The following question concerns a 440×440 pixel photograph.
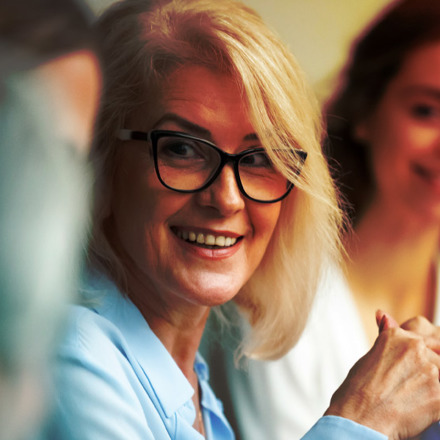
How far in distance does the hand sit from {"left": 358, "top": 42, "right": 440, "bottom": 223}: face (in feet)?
1.12

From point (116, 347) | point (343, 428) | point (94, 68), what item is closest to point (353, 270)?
point (343, 428)

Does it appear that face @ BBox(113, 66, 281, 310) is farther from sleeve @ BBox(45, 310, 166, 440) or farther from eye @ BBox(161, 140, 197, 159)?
sleeve @ BBox(45, 310, 166, 440)

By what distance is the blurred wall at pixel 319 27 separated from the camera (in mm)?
827

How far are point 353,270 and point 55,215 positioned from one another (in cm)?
61

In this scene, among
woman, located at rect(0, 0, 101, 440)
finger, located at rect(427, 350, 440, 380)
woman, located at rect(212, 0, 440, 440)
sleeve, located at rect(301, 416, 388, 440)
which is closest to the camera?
woman, located at rect(0, 0, 101, 440)

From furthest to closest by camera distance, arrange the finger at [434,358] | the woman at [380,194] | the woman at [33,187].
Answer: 1. the woman at [380,194]
2. the finger at [434,358]
3. the woman at [33,187]

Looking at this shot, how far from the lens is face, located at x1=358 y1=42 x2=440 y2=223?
3.36 feet

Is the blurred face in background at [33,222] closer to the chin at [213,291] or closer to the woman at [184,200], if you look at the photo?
the woman at [184,200]

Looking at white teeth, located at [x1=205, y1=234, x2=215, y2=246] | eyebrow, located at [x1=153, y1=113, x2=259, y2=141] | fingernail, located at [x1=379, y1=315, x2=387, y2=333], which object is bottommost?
fingernail, located at [x1=379, y1=315, x2=387, y2=333]

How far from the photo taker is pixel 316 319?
0.97 meters

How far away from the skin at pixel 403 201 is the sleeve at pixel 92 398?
0.49 m

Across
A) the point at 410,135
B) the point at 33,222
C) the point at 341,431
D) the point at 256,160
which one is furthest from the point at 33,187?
the point at 410,135

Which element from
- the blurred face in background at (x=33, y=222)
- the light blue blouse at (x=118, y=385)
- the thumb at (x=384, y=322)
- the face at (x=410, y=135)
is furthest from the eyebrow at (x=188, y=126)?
the face at (x=410, y=135)

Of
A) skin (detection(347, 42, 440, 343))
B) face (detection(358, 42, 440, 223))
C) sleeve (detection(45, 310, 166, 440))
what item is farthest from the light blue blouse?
face (detection(358, 42, 440, 223))
